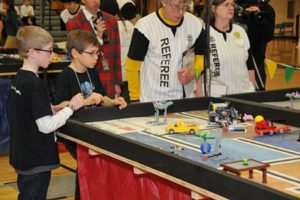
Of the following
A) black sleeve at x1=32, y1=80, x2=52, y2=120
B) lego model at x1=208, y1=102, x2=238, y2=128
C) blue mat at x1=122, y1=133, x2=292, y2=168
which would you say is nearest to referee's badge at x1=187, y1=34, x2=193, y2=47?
lego model at x1=208, y1=102, x2=238, y2=128

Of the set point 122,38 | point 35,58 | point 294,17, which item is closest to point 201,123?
point 35,58

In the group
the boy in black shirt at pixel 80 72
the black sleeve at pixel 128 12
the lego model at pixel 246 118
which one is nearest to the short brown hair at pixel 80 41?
the boy in black shirt at pixel 80 72

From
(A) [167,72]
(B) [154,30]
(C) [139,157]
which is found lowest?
(C) [139,157]

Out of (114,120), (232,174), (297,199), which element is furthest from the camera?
(114,120)

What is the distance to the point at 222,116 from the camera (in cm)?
298

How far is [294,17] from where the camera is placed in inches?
842

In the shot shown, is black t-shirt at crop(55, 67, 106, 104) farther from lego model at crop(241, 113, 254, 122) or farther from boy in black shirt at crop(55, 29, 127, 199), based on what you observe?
lego model at crop(241, 113, 254, 122)

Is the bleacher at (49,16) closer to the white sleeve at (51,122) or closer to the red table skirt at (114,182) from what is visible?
the red table skirt at (114,182)

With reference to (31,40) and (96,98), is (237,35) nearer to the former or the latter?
(96,98)

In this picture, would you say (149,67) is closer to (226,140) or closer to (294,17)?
(226,140)

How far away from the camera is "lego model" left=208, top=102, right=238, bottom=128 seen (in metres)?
2.96

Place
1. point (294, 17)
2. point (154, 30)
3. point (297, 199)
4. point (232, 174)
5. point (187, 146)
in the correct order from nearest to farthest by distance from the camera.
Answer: point (297, 199) → point (232, 174) → point (187, 146) → point (154, 30) → point (294, 17)

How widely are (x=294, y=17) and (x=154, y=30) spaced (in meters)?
18.7

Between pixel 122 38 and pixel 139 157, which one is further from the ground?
pixel 122 38
